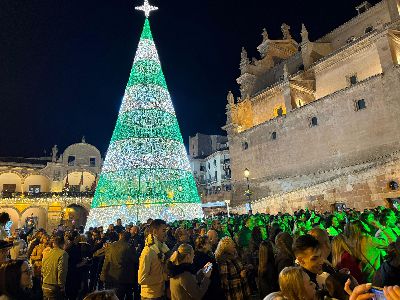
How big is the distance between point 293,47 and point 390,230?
39760mm

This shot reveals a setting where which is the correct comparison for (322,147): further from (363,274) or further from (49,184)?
(49,184)

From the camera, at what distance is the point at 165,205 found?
1752cm

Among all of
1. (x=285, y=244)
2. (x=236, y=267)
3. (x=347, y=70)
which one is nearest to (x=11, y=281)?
(x=236, y=267)

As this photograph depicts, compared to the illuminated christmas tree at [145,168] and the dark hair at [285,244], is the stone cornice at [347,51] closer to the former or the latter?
the illuminated christmas tree at [145,168]

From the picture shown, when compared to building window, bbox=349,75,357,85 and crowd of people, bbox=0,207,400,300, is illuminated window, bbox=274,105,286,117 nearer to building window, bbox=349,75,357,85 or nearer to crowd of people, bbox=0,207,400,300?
building window, bbox=349,75,357,85

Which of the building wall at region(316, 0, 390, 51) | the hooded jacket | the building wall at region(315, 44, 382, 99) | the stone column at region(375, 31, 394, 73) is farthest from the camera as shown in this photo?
the building wall at region(316, 0, 390, 51)

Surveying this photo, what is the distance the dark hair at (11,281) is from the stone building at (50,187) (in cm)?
3754

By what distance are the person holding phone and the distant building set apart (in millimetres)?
44923

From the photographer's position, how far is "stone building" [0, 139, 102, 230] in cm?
3959

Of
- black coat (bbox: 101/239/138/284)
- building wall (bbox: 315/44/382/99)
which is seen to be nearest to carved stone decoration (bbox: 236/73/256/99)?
building wall (bbox: 315/44/382/99)

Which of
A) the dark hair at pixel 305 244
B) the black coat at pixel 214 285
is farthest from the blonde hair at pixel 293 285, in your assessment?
the black coat at pixel 214 285

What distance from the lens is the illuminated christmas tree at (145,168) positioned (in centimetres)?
1731

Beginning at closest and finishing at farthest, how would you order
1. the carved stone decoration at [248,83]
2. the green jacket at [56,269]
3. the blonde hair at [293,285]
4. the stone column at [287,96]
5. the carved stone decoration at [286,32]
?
the blonde hair at [293,285] < the green jacket at [56,269] < the stone column at [287,96] < the carved stone decoration at [248,83] < the carved stone decoration at [286,32]

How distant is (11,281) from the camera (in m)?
3.12
